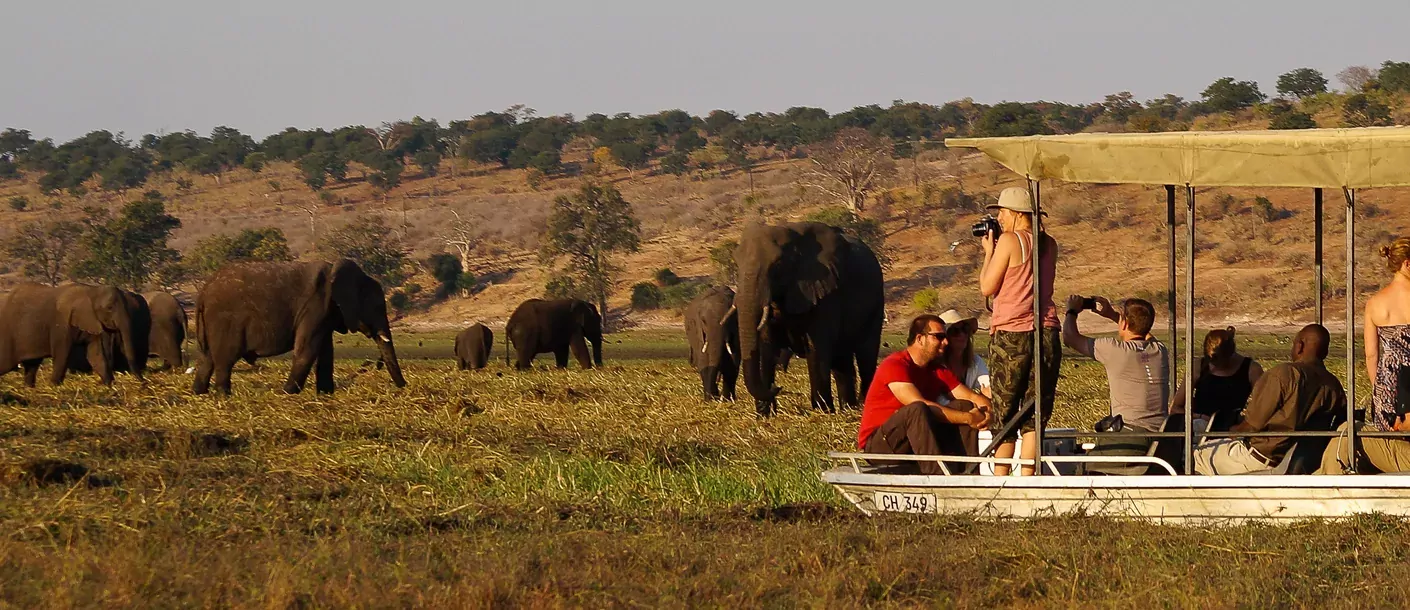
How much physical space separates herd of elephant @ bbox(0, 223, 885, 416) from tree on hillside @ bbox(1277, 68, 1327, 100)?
68.0 meters

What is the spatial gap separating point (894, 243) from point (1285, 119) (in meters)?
18.9

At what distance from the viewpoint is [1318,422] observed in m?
9.34

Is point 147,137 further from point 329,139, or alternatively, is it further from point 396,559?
point 396,559

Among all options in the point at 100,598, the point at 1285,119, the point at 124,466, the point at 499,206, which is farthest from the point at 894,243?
the point at 100,598

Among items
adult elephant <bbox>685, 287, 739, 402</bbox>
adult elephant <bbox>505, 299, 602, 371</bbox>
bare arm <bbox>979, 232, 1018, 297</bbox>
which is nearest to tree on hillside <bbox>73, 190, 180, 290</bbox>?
adult elephant <bbox>505, 299, 602, 371</bbox>

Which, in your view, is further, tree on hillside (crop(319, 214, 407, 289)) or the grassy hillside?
tree on hillside (crop(319, 214, 407, 289))

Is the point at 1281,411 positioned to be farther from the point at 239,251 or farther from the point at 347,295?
the point at 239,251

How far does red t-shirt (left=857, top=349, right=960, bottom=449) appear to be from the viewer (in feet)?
32.1

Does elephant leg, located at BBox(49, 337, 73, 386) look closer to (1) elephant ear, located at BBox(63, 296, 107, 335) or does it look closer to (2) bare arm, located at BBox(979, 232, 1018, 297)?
(1) elephant ear, located at BBox(63, 296, 107, 335)

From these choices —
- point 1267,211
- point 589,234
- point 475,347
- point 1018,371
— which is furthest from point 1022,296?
point 589,234

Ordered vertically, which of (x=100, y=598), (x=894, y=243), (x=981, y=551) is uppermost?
(x=100, y=598)

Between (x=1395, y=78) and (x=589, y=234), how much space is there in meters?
40.6

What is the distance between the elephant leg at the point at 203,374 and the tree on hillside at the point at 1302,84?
75873 millimetres

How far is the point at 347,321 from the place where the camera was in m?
21.4
